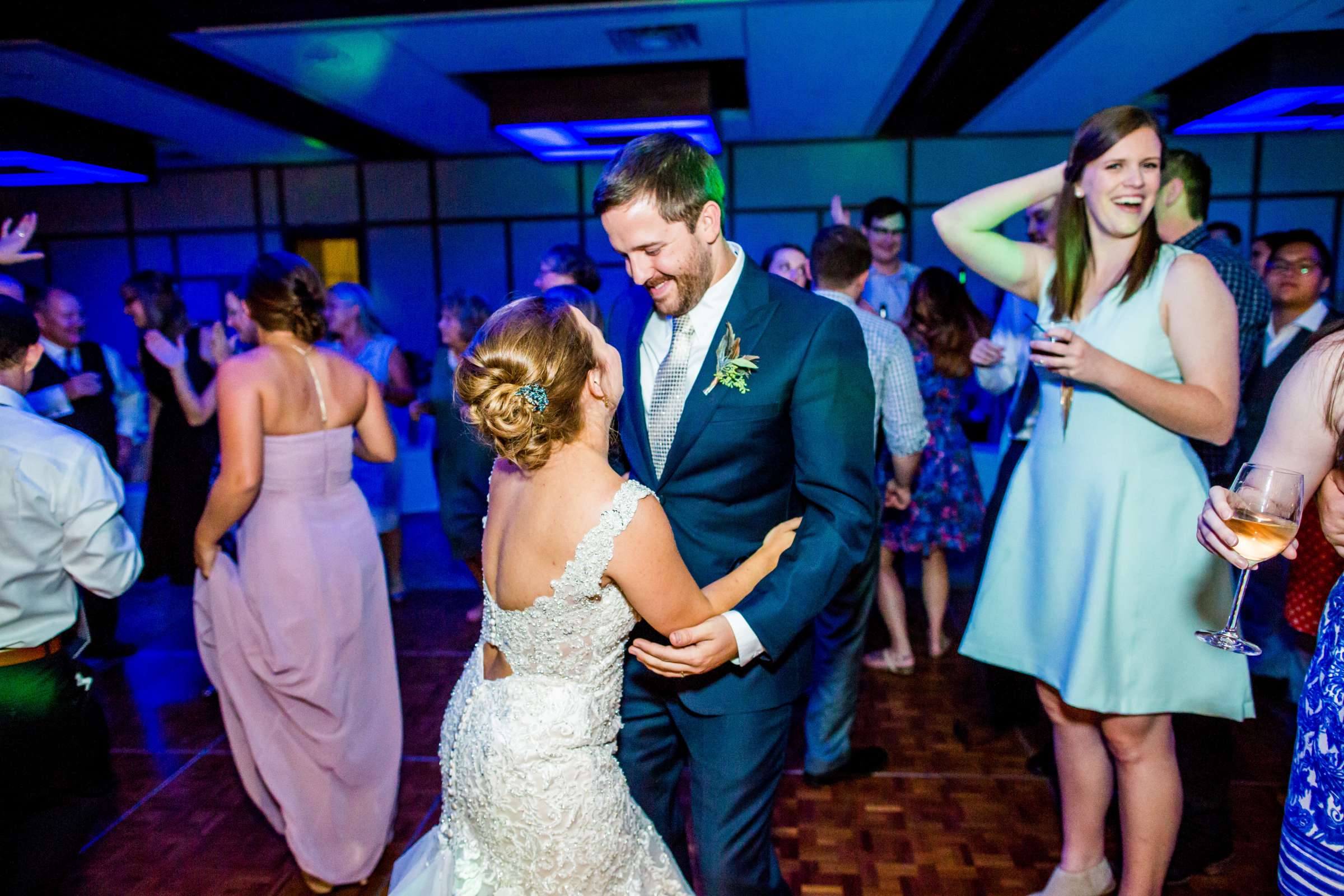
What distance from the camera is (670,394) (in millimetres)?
1631

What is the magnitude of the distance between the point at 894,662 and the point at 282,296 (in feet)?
9.15

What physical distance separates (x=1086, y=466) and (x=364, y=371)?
1.97 metres

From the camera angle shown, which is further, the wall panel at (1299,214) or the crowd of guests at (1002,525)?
the wall panel at (1299,214)

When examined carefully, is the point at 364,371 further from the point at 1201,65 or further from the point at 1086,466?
the point at 1201,65

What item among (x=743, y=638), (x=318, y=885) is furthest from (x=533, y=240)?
(x=743, y=638)

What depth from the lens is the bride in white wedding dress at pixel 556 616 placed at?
1350 mm

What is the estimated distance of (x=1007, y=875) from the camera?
2.33 metres

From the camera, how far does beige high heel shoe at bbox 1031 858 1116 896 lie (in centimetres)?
205

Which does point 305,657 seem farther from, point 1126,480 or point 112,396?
point 112,396

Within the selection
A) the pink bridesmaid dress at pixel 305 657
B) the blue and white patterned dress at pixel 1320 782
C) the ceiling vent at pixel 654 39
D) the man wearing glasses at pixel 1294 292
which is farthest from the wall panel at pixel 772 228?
the blue and white patterned dress at pixel 1320 782

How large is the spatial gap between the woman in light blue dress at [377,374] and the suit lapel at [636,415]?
292 centimetres

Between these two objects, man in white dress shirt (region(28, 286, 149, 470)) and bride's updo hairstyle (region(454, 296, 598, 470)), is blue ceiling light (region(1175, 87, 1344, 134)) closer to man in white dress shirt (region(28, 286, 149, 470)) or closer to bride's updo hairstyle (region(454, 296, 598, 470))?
bride's updo hairstyle (region(454, 296, 598, 470))

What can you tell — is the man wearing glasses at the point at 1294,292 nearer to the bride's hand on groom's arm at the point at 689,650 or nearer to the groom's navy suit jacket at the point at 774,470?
the groom's navy suit jacket at the point at 774,470

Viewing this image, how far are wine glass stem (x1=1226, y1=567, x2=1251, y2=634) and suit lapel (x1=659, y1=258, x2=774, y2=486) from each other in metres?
0.85
